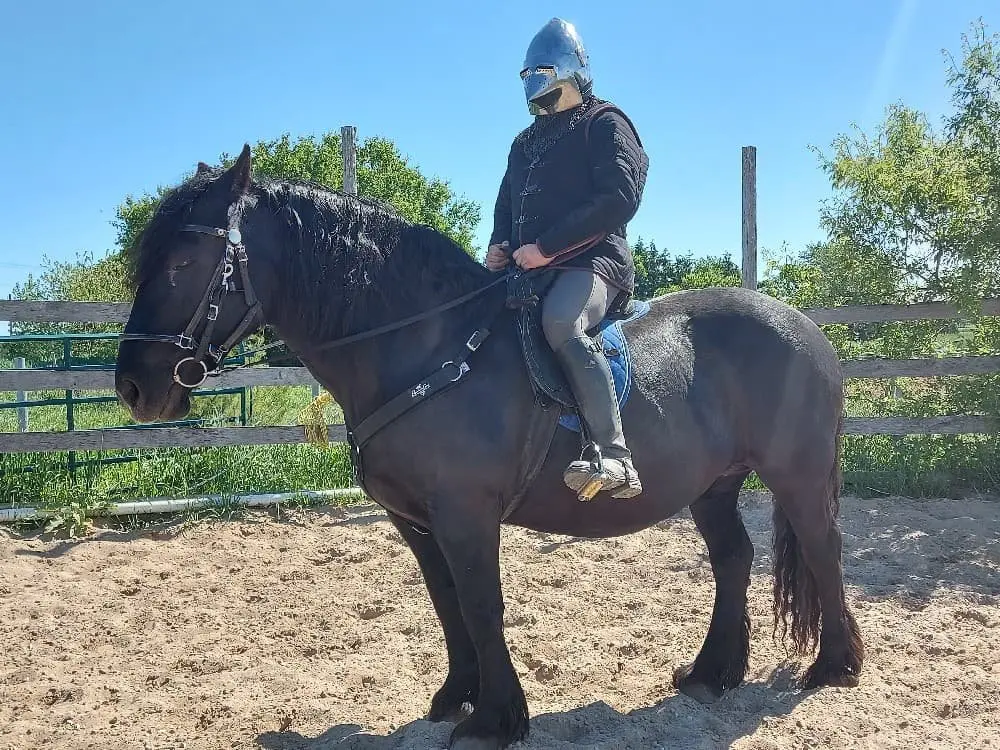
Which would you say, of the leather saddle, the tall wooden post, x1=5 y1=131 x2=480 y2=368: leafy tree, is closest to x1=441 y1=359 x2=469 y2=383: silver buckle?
the leather saddle

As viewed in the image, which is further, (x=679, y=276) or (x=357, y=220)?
(x=679, y=276)

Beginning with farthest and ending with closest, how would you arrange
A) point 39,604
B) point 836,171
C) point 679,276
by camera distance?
point 679,276 < point 836,171 < point 39,604

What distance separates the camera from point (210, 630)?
14.4 feet

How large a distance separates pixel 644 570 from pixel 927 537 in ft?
7.99

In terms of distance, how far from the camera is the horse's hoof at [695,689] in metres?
3.48

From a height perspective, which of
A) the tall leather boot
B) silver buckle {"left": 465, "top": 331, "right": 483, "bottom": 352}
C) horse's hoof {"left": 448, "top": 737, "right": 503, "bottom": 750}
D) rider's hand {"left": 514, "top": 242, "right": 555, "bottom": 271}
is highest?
rider's hand {"left": 514, "top": 242, "right": 555, "bottom": 271}

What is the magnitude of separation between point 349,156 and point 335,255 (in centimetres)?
540

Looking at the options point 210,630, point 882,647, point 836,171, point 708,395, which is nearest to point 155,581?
point 210,630

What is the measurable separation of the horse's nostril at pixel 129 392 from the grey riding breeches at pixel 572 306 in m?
1.50

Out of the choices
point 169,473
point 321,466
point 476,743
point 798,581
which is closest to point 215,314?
point 476,743

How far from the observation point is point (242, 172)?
106 inches

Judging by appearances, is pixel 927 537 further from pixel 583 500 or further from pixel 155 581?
pixel 155 581

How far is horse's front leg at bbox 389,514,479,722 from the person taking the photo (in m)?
3.20

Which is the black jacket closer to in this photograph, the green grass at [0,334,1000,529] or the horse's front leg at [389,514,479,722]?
the horse's front leg at [389,514,479,722]
